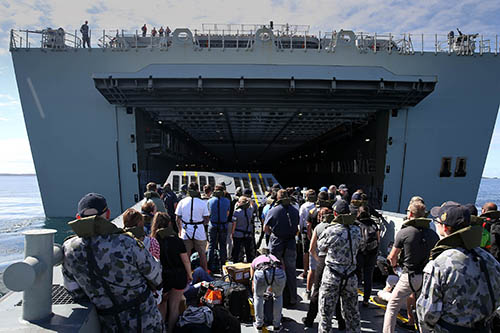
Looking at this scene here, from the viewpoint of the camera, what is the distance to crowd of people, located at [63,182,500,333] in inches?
89.7

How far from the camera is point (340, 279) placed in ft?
12.0

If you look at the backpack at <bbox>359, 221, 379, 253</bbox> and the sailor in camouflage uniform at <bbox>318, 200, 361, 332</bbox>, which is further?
the backpack at <bbox>359, 221, 379, 253</bbox>

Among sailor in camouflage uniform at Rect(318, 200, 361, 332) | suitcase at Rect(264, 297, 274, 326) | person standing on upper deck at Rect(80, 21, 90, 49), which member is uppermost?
person standing on upper deck at Rect(80, 21, 90, 49)

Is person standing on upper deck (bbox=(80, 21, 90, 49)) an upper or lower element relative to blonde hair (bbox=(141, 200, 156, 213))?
upper

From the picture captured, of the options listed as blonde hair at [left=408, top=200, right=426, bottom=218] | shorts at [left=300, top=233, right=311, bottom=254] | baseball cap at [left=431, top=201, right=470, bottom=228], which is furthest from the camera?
shorts at [left=300, top=233, right=311, bottom=254]

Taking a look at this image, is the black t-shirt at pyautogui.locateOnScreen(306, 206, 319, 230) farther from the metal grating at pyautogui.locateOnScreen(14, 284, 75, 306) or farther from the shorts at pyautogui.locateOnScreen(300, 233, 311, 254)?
the metal grating at pyautogui.locateOnScreen(14, 284, 75, 306)

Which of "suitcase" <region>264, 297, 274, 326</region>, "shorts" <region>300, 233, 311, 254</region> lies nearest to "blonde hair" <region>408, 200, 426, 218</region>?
"suitcase" <region>264, 297, 274, 326</region>

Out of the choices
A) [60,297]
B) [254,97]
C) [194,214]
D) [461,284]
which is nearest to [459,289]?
[461,284]

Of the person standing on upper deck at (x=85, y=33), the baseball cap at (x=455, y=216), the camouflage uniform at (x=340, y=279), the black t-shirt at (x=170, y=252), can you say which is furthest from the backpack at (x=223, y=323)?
Result: the person standing on upper deck at (x=85, y=33)

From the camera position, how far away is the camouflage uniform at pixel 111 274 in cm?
225

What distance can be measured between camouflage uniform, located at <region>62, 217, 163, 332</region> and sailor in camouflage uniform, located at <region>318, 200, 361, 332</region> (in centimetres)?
217

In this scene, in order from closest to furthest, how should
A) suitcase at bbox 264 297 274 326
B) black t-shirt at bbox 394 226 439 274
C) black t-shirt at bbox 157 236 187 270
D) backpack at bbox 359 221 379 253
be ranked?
black t-shirt at bbox 157 236 187 270
black t-shirt at bbox 394 226 439 274
suitcase at bbox 264 297 274 326
backpack at bbox 359 221 379 253

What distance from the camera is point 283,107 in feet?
49.6

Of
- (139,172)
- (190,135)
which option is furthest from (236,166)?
(139,172)
